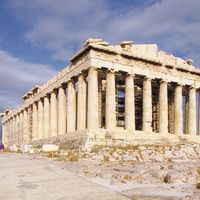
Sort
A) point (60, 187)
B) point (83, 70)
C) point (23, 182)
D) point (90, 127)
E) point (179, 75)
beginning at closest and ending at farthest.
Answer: point (60, 187) → point (23, 182) → point (90, 127) → point (83, 70) → point (179, 75)

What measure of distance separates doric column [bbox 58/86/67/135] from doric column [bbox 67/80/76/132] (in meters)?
3.32

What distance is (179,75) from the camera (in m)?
53.8

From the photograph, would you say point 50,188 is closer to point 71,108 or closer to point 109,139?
point 109,139

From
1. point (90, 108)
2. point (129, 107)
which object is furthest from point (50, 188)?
point (129, 107)

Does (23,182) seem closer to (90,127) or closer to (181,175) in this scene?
(181,175)

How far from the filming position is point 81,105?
153 feet

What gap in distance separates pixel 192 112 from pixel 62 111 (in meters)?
18.6

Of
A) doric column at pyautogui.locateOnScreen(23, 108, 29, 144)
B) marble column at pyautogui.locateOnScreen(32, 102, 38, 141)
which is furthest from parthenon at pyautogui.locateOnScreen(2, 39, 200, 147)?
doric column at pyautogui.locateOnScreen(23, 108, 29, 144)

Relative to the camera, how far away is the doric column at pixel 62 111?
52.3 metres

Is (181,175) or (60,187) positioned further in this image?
(181,175)

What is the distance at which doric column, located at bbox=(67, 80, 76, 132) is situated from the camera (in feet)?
160

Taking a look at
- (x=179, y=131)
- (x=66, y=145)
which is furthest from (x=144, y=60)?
(x=66, y=145)

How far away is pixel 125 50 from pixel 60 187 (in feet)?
116

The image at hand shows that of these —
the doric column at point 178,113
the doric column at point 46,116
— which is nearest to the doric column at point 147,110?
the doric column at point 178,113
